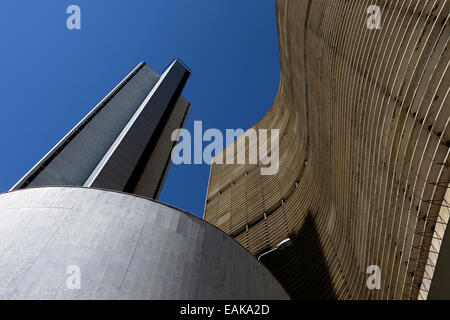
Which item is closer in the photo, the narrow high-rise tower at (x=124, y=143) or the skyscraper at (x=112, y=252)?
the skyscraper at (x=112, y=252)

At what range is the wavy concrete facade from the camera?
4.09 meters

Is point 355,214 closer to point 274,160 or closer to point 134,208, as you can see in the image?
point 134,208

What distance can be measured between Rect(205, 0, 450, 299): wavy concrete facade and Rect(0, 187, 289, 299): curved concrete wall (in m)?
2.36

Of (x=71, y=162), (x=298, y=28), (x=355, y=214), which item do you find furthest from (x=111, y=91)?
(x=355, y=214)

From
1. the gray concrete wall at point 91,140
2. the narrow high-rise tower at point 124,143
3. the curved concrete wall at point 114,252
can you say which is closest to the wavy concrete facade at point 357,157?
the curved concrete wall at point 114,252

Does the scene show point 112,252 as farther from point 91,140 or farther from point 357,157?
point 91,140

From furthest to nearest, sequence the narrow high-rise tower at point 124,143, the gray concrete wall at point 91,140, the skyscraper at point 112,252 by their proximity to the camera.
→ the narrow high-rise tower at point 124,143, the gray concrete wall at point 91,140, the skyscraper at point 112,252

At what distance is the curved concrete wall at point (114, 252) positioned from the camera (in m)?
3.02

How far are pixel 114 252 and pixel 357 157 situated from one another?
524 centimetres

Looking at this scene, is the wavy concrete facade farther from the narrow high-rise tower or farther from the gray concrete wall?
the gray concrete wall

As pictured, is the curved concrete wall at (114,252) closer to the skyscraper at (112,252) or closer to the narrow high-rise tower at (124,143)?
the skyscraper at (112,252)

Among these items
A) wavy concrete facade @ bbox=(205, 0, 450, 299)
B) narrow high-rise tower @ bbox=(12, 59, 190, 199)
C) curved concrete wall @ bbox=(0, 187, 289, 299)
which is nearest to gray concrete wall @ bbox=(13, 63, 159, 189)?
narrow high-rise tower @ bbox=(12, 59, 190, 199)

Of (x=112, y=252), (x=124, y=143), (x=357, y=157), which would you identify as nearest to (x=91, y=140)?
(x=124, y=143)

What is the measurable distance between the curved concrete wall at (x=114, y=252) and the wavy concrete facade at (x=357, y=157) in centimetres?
236
